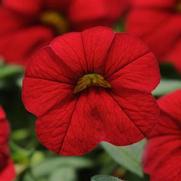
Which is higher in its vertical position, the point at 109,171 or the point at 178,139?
the point at 178,139

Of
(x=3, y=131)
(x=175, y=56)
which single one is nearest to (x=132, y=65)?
(x=3, y=131)

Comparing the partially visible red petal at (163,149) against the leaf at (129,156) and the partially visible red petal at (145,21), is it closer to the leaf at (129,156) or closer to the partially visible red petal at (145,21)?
the leaf at (129,156)

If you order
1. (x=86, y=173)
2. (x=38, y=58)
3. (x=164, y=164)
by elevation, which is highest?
(x=38, y=58)

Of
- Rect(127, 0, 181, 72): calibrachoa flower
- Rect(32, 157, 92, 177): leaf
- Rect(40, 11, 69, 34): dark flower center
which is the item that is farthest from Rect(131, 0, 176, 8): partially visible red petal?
Rect(32, 157, 92, 177): leaf

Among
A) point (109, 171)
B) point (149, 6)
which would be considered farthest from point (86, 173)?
point (149, 6)

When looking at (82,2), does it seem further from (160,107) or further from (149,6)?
(160,107)

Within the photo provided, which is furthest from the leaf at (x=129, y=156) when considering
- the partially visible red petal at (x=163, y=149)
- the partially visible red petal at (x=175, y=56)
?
the partially visible red petal at (x=175, y=56)

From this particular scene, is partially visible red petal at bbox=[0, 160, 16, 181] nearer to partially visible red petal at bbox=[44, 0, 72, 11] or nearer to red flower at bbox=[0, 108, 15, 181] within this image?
red flower at bbox=[0, 108, 15, 181]
